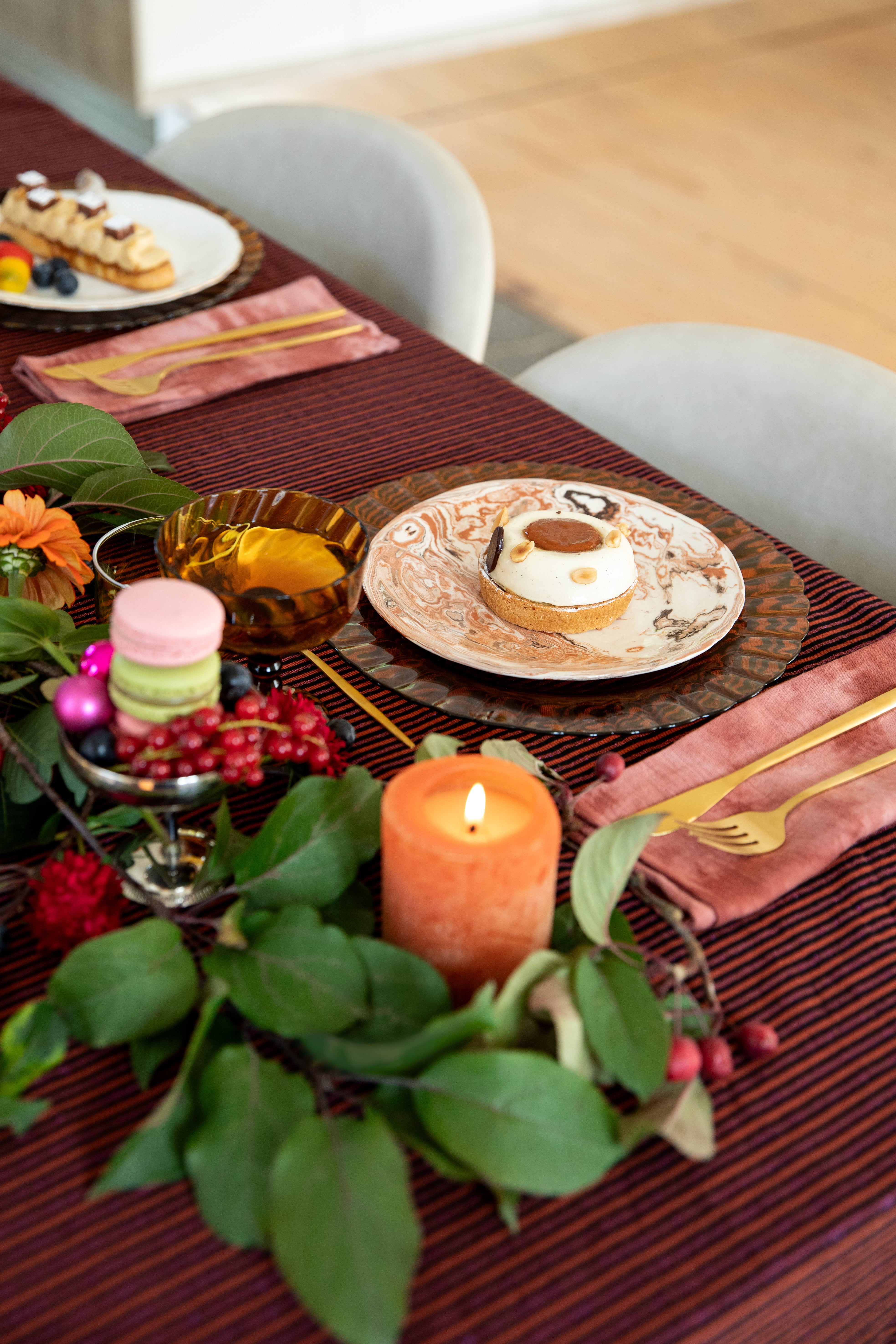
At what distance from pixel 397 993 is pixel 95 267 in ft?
2.87

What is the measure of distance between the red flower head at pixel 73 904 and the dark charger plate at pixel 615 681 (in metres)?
0.21

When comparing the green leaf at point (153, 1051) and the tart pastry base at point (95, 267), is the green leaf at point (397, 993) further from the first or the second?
the tart pastry base at point (95, 267)

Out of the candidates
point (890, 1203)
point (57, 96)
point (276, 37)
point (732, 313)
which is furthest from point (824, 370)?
point (57, 96)

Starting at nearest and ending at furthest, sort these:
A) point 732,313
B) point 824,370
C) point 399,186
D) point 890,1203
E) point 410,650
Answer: point 890,1203
point 410,650
point 824,370
point 399,186
point 732,313

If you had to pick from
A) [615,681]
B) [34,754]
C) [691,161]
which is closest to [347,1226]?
[34,754]

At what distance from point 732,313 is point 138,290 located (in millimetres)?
2321

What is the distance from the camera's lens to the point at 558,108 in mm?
4273

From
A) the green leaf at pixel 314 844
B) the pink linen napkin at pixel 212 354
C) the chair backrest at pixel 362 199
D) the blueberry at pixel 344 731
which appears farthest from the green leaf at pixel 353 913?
the chair backrest at pixel 362 199

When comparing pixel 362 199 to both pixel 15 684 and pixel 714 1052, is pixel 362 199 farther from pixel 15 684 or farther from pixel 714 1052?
pixel 714 1052

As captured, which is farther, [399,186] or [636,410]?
[399,186]

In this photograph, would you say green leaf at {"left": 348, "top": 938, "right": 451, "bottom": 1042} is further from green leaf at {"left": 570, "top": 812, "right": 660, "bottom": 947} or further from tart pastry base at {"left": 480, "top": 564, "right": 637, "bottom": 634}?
tart pastry base at {"left": 480, "top": 564, "right": 637, "bottom": 634}

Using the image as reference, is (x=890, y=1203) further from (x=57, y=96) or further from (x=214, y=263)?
(x=57, y=96)

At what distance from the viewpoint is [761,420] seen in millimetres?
1146

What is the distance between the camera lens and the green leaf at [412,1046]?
0.45m
